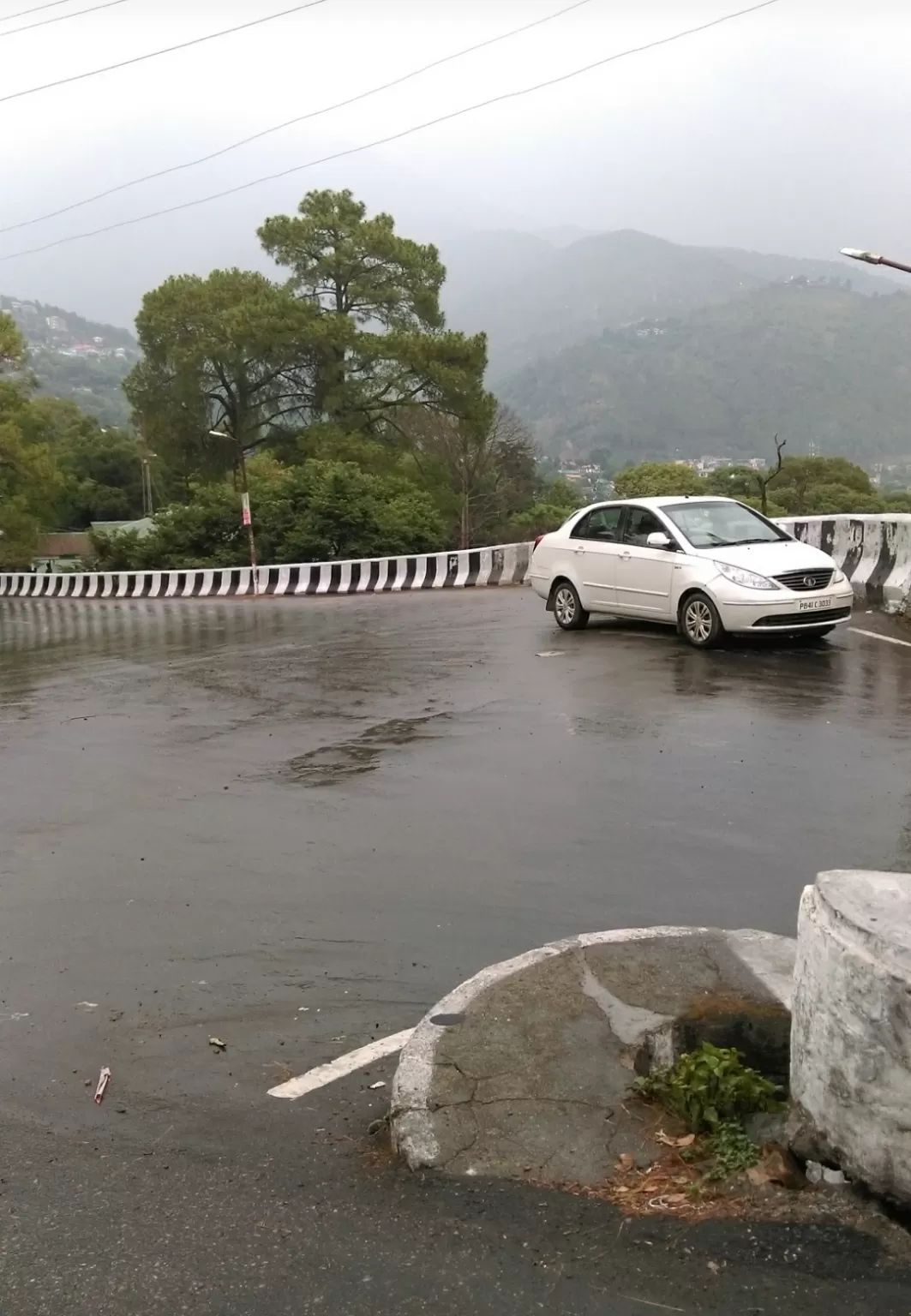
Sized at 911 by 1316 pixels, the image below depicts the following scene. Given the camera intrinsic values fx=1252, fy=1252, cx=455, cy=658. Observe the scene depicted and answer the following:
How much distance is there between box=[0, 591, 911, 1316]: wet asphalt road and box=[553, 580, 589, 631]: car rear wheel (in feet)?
5.21

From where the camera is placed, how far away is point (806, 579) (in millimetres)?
12758

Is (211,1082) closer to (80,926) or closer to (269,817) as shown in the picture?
(80,926)

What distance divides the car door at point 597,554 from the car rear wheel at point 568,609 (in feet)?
0.60

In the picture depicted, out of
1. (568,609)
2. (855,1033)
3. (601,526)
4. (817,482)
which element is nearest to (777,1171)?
(855,1033)

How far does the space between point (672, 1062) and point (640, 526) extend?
10.7 metres

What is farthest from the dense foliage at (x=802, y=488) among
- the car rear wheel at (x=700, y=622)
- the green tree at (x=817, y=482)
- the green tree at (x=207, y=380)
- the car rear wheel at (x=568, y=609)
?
the car rear wheel at (x=700, y=622)

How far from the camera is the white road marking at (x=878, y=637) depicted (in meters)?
13.3

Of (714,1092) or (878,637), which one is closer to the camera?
(714,1092)

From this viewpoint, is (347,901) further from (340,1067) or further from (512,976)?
(340,1067)

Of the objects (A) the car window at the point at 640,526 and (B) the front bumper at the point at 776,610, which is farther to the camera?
(A) the car window at the point at 640,526

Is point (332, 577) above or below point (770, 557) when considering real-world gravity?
below

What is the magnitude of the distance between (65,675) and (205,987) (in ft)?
35.7

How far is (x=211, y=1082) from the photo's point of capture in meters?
4.31

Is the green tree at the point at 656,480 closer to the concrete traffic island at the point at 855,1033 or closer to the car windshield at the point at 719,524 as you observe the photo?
the car windshield at the point at 719,524
